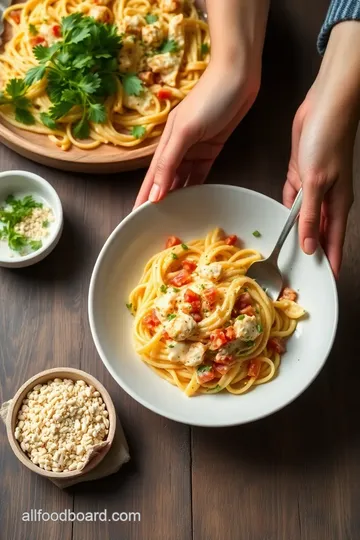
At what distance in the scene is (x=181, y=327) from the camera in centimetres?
200

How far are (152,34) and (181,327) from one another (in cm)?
122

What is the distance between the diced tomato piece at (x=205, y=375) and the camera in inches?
80.7

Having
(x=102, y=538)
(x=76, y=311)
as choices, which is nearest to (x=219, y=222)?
(x=76, y=311)

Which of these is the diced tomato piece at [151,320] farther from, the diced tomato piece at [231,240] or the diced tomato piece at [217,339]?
the diced tomato piece at [231,240]

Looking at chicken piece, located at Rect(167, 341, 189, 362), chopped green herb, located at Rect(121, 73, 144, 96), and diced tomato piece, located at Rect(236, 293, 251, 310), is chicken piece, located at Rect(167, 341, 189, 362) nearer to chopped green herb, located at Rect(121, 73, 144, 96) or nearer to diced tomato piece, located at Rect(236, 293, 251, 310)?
diced tomato piece, located at Rect(236, 293, 251, 310)

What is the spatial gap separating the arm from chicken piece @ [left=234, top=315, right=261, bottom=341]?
1.61ft

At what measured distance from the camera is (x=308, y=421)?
88.9 inches

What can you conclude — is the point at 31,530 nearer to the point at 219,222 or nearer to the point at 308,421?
the point at 308,421

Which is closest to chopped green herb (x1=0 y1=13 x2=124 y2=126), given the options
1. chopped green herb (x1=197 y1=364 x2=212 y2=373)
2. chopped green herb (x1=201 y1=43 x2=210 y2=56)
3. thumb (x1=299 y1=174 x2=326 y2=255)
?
chopped green herb (x1=201 y1=43 x2=210 y2=56)

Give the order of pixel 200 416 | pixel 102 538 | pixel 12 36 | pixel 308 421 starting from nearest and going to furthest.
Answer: pixel 200 416 < pixel 102 538 < pixel 308 421 < pixel 12 36

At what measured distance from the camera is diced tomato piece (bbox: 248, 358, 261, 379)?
2.10 m

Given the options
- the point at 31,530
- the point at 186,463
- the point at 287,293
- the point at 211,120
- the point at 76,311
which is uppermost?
the point at 211,120

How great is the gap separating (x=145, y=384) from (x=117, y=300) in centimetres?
31

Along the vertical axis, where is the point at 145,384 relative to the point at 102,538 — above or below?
above
